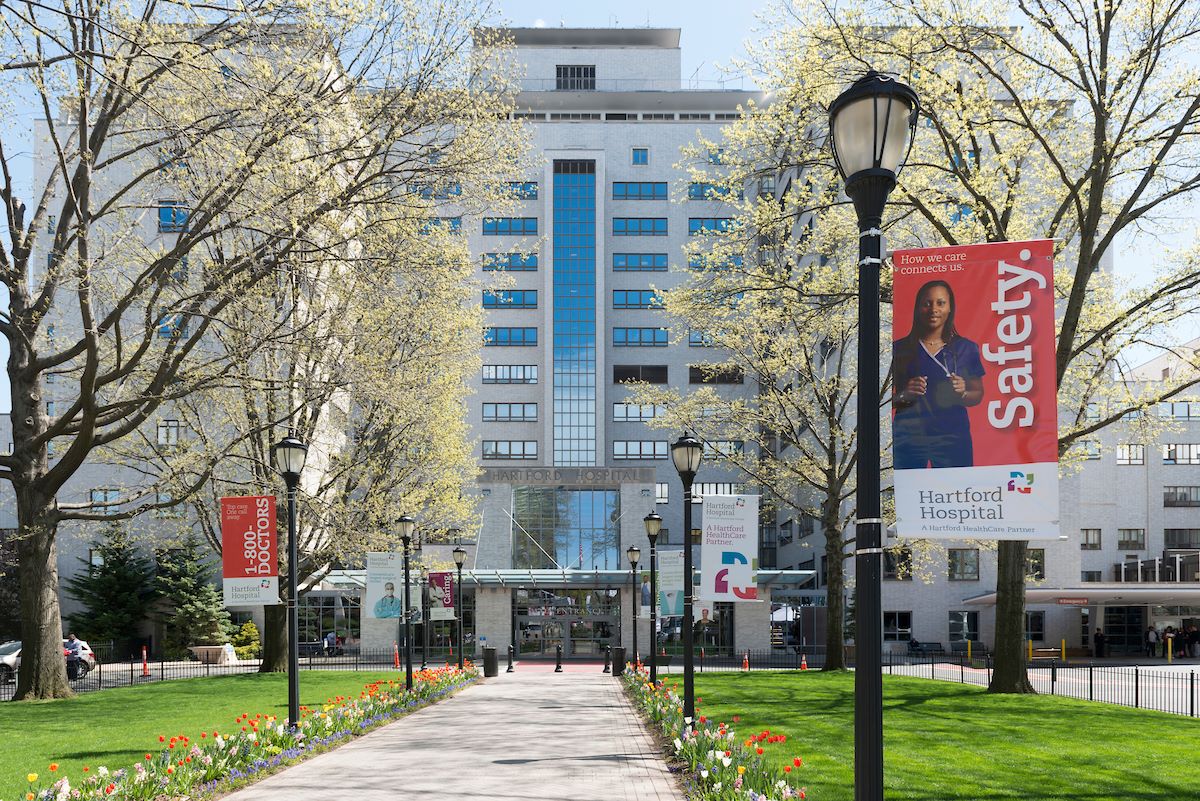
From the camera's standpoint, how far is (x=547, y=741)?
1733 cm

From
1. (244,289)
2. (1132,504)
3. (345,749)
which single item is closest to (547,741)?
(345,749)

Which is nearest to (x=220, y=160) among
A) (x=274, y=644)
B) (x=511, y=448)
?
(x=274, y=644)

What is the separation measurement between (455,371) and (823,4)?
2025 cm

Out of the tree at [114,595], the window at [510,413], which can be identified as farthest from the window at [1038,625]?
the tree at [114,595]

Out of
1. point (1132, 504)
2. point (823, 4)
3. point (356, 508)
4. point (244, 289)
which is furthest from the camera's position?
point (1132, 504)

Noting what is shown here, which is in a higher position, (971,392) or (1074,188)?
(1074,188)

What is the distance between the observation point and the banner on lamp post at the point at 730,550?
17062 millimetres

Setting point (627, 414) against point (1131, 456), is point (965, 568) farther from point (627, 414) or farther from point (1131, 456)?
point (627, 414)

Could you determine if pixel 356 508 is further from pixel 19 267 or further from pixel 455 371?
pixel 19 267

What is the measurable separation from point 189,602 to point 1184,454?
59.5 meters

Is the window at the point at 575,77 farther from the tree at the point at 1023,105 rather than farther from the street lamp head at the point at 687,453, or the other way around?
the street lamp head at the point at 687,453

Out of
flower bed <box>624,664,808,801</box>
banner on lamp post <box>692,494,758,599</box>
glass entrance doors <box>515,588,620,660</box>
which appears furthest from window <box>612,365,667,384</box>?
banner on lamp post <box>692,494,758,599</box>

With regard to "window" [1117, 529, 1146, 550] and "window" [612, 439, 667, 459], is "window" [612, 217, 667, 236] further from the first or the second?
"window" [1117, 529, 1146, 550]

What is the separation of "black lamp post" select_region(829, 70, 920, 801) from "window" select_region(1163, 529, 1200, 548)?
2697 inches
